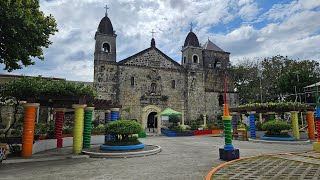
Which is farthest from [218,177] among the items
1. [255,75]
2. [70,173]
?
[255,75]

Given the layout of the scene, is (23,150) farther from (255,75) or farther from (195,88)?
(255,75)

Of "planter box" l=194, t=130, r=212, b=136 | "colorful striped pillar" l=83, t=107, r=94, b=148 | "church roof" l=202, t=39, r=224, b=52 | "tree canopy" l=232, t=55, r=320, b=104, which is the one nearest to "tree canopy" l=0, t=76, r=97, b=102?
"colorful striped pillar" l=83, t=107, r=94, b=148

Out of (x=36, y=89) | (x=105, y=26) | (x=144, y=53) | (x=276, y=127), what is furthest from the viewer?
(x=144, y=53)

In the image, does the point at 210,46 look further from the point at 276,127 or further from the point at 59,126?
the point at 59,126

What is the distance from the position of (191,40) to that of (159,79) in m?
6.95

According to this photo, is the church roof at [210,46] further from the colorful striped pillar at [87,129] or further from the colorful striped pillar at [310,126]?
the colorful striped pillar at [87,129]

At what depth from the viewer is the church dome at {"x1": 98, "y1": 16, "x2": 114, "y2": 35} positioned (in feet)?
83.4

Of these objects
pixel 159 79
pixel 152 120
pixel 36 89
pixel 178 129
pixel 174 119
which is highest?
pixel 159 79

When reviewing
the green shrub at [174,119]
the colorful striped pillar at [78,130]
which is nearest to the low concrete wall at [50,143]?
the colorful striped pillar at [78,130]

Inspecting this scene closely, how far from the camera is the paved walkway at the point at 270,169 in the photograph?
19.1 feet

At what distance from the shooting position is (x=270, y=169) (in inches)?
263

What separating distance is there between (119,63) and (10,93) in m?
16.5

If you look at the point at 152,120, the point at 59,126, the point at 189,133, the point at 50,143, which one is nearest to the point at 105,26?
the point at 152,120

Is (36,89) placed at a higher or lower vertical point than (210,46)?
lower
